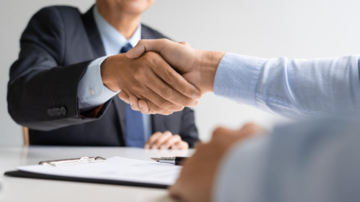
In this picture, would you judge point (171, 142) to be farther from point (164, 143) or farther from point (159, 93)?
point (159, 93)

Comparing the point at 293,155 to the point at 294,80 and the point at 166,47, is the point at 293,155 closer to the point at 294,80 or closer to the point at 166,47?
the point at 294,80

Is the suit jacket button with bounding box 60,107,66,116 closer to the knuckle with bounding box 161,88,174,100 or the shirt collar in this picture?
the knuckle with bounding box 161,88,174,100

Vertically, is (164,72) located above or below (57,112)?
above

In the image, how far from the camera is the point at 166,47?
3.11 ft

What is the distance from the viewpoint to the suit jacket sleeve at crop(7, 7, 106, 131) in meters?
0.96

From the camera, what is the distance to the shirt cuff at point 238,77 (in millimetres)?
834

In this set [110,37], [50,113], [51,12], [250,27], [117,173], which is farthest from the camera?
[250,27]

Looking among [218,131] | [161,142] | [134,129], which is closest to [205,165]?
[218,131]

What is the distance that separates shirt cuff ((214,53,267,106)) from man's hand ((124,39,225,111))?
30 mm

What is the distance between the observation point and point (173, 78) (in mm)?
935

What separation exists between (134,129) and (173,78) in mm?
679

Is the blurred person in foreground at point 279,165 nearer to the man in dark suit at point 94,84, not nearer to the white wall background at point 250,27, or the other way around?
the man in dark suit at point 94,84

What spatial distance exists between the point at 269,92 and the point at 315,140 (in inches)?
26.2

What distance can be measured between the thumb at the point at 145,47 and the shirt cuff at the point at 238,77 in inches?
7.9
